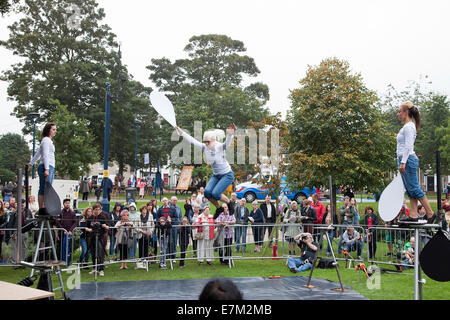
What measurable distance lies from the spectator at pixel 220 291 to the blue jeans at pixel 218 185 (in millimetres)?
4248

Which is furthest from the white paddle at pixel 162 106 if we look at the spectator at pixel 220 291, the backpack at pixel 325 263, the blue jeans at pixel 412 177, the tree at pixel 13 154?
the tree at pixel 13 154

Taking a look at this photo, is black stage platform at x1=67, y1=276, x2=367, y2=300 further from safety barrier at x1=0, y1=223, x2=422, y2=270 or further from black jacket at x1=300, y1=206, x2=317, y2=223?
black jacket at x1=300, y1=206, x2=317, y2=223

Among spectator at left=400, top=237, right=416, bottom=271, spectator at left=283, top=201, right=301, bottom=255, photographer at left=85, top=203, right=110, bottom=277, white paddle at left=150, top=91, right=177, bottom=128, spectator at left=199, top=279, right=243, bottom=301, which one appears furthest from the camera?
spectator at left=283, top=201, right=301, bottom=255

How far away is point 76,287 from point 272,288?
12.4 feet

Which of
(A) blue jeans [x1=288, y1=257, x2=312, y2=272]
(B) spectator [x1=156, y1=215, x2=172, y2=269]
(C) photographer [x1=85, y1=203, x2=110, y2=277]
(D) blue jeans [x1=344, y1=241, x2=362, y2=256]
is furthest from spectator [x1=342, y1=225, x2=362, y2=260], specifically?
(C) photographer [x1=85, y1=203, x2=110, y2=277]

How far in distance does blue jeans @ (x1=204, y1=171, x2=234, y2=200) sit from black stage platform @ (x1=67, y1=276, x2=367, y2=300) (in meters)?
1.85

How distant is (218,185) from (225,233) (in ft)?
15.7

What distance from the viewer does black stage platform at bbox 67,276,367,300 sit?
23.7ft

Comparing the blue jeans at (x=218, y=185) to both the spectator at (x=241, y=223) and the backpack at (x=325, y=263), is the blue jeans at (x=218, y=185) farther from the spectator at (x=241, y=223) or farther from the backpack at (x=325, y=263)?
the backpack at (x=325, y=263)

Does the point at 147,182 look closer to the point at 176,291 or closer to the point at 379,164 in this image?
the point at 379,164

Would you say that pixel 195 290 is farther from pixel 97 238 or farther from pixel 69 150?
pixel 69 150

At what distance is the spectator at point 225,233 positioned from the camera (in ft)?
35.1

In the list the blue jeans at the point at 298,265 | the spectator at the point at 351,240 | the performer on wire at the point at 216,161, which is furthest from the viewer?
the spectator at the point at 351,240

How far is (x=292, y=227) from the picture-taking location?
37.4 ft
